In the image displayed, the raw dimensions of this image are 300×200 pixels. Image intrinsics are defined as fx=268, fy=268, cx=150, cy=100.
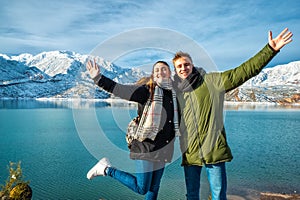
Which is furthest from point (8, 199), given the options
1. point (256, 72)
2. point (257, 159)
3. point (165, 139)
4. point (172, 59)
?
point (257, 159)

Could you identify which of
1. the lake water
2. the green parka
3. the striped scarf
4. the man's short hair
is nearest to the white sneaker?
the striped scarf

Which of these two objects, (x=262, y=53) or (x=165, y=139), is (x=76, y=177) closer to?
(x=165, y=139)

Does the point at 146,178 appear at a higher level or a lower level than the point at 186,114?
lower

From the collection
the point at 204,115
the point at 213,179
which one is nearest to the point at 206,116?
the point at 204,115

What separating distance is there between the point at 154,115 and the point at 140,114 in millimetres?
197

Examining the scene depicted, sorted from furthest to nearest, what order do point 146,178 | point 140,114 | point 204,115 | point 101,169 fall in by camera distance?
point 101,169, point 146,178, point 140,114, point 204,115

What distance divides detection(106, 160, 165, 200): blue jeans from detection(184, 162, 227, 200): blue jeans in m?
0.37

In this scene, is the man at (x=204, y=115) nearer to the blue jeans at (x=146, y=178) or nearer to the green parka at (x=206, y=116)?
the green parka at (x=206, y=116)

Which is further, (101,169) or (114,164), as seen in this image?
(114,164)

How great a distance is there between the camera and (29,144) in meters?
23.0

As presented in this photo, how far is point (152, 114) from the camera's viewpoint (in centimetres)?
312

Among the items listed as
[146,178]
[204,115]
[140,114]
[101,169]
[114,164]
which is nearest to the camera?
[204,115]

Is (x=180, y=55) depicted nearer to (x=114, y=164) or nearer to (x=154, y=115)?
(x=154, y=115)

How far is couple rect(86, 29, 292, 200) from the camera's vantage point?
121 inches
